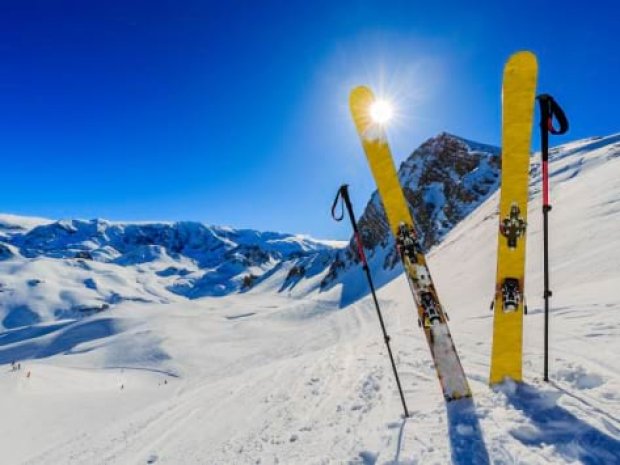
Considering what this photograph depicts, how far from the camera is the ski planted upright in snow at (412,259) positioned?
6.18 meters

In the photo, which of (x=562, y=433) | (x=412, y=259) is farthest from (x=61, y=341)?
(x=562, y=433)

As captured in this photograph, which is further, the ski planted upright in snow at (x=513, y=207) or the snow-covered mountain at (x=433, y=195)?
the snow-covered mountain at (x=433, y=195)

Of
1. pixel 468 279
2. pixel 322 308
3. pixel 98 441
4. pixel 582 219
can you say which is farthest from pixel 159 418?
pixel 322 308

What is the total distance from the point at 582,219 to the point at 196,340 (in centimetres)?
5389

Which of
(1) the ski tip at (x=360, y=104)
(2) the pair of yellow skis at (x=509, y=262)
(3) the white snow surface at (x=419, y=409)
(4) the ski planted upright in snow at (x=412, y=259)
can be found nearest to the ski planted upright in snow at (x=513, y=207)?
(2) the pair of yellow skis at (x=509, y=262)

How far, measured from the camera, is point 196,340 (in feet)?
205

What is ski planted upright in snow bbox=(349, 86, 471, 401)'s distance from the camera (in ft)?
20.3

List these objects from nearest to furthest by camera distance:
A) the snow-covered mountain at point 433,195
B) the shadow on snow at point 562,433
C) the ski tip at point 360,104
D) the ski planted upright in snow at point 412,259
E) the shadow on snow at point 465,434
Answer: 1. the shadow on snow at point 562,433
2. the shadow on snow at point 465,434
3. the ski planted upright in snow at point 412,259
4. the ski tip at point 360,104
5. the snow-covered mountain at point 433,195

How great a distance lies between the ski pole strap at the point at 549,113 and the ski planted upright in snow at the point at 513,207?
0.30 metres

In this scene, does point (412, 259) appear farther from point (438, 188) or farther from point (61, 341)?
point (438, 188)

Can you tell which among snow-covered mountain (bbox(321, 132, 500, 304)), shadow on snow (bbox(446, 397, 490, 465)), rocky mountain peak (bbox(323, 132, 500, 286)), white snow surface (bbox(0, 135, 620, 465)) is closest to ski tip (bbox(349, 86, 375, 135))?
shadow on snow (bbox(446, 397, 490, 465))

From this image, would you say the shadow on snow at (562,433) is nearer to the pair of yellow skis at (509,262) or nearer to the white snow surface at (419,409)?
the white snow surface at (419,409)

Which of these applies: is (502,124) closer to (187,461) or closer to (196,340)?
(187,461)

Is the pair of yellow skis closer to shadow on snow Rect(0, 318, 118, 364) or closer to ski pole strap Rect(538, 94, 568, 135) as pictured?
ski pole strap Rect(538, 94, 568, 135)
